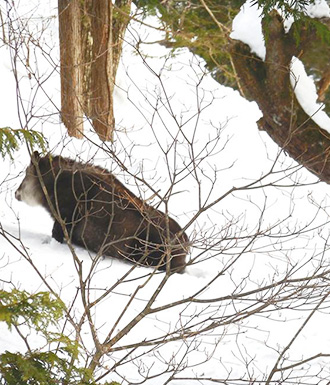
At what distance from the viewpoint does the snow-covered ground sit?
18.6 feet

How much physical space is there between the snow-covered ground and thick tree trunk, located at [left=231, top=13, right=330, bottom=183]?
311 mm

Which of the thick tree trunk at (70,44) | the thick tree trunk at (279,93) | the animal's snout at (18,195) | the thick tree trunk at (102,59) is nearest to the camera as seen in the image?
the thick tree trunk at (279,93)

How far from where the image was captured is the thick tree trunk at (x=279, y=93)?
7051 mm

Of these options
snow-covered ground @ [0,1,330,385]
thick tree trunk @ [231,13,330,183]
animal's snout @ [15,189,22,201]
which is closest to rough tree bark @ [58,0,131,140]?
snow-covered ground @ [0,1,330,385]

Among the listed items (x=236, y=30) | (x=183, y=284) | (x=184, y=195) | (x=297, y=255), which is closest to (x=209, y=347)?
(x=183, y=284)

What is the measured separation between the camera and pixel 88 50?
13.3m

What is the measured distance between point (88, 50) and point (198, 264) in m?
4.81

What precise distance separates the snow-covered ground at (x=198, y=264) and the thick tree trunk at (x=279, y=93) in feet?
1.02

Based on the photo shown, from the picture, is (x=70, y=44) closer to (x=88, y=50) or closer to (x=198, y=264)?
(x=88, y=50)

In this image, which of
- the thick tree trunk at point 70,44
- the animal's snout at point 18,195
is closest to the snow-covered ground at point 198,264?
the animal's snout at point 18,195

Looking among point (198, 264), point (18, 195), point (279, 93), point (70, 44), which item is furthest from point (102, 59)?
point (279, 93)

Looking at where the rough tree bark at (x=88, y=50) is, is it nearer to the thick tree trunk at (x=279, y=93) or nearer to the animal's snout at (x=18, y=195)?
the animal's snout at (x=18, y=195)

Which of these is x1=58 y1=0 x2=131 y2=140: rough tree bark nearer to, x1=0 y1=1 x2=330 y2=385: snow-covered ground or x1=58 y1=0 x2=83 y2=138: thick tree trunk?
x1=58 y1=0 x2=83 y2=138: thick tree trunk

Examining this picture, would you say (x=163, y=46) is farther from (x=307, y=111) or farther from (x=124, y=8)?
(x=307, y=111)
